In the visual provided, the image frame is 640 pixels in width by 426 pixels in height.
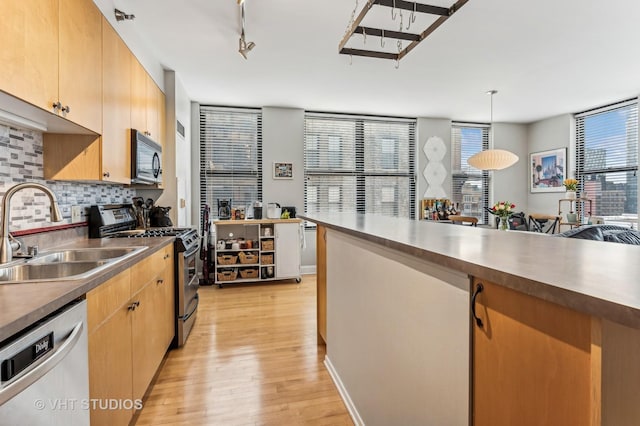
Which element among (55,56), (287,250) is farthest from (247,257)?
(55,56)

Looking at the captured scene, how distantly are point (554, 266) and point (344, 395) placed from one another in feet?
5.08

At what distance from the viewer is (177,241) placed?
263 centimetres

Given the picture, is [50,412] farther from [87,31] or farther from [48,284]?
[87,31]

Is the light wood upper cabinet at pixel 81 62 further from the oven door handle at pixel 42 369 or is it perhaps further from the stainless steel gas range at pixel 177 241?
the oven door handle at pixel 42 369

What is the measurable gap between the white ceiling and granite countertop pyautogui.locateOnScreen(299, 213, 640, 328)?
208cm

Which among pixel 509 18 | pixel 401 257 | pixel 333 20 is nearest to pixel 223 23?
pixel 333 20

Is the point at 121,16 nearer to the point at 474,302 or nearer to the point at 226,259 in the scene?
the point at 474,302

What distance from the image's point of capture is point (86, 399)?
3.61 feet

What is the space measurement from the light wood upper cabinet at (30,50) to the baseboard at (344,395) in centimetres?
207

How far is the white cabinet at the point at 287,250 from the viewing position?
4578 mm

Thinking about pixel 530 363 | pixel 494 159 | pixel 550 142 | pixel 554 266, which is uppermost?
pixel 550 142

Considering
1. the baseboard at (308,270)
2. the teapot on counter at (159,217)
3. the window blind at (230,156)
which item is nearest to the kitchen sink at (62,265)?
the teapot on counter at (159,217)

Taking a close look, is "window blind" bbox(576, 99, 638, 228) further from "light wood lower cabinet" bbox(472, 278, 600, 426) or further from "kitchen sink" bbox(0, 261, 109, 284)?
"kitchen sink" bbox(0, 261, 109, 284)

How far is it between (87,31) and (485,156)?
4356mm
